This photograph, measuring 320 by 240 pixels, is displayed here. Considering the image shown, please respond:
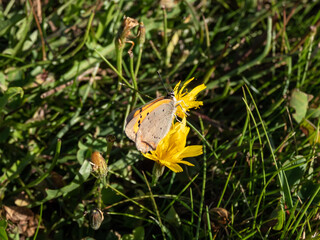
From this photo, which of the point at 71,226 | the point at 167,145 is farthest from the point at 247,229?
the point at 71,226

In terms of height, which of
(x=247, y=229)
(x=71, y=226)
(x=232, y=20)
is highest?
(x=232, y=20)

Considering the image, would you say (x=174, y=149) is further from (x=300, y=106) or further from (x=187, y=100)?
(x=300, y=106)

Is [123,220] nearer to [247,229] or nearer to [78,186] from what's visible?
[78,186]

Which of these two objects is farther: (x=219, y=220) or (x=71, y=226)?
(x=71, y=226)

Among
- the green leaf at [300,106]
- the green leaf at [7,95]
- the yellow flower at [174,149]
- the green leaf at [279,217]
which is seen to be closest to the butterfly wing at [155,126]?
the yellow flower at [174,149]

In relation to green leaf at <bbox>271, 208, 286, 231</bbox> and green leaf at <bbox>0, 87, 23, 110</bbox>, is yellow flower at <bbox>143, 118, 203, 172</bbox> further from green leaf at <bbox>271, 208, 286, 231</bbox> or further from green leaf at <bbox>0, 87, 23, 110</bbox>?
green leaf at <bbox>0, 87, 23, 110</bbox>

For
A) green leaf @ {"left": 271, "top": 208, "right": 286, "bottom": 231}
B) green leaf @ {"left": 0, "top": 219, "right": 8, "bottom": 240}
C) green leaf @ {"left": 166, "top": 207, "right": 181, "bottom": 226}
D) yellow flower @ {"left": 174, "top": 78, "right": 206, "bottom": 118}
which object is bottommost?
green leaf @ {"left": 166, "top": 207, "right": 181, "bottom": 226}

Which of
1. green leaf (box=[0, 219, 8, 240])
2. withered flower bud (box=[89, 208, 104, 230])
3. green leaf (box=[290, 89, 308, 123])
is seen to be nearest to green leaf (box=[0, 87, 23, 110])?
green leaf (box=[0, 219, 8, 240])
